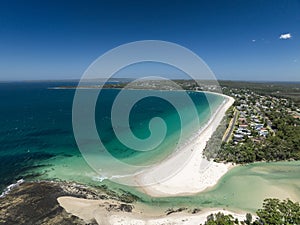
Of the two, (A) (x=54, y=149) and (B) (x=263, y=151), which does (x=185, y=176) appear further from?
(A) (x=54, y=149)

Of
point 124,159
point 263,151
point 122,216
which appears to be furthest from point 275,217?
point 124,159

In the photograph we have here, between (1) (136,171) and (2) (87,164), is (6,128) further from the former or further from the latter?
(1) (136,171)

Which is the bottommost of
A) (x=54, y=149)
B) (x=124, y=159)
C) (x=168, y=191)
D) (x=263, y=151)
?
(x=168, y=191)

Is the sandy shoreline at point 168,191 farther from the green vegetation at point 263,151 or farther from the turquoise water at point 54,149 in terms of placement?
the turquoise water at point 54,149

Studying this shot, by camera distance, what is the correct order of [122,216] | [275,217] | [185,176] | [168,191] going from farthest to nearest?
[185,176] → [168,191] → [122,216] → [275,217]

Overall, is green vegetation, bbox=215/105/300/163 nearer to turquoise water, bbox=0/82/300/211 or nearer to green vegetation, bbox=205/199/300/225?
turquoise water, bbox=0/82/300/211

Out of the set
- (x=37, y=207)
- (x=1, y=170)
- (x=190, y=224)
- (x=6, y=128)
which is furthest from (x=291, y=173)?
(x=6, y=128)

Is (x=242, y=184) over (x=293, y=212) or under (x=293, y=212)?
under

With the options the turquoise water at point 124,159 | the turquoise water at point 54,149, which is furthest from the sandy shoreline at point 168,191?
the turquoise water at point 54,149
